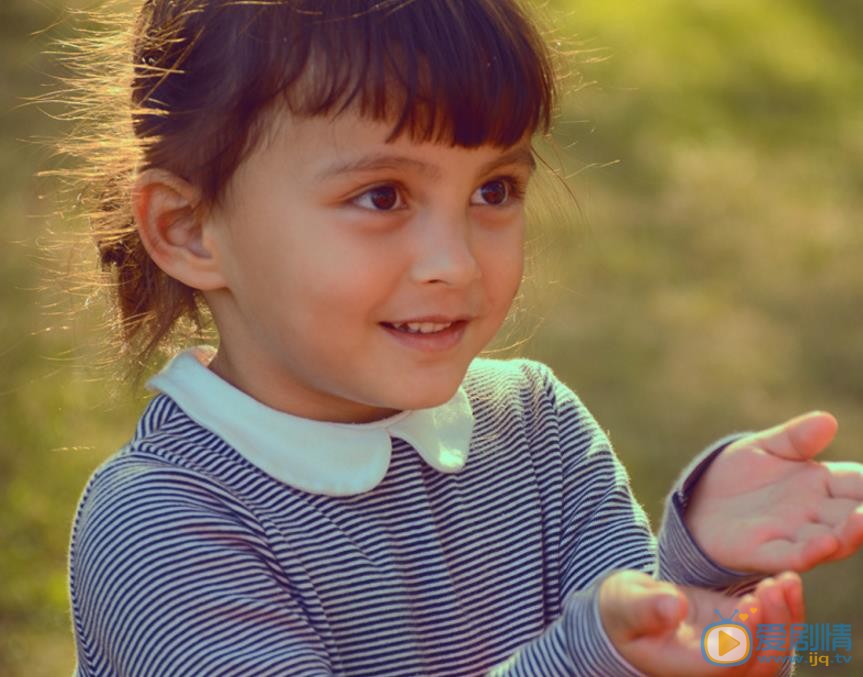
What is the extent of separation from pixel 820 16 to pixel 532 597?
5835 millimetres

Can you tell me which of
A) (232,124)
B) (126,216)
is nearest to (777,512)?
(232,124)

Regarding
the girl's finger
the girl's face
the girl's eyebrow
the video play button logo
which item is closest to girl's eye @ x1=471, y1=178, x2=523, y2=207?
the girl's face

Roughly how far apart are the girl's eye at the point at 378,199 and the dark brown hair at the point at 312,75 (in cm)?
8

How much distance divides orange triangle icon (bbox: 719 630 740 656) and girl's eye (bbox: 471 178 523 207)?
2.27ft

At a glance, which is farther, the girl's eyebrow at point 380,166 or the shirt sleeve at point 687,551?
the girl's eyebrow at point 380,166

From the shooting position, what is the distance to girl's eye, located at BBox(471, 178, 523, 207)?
2.10 metres

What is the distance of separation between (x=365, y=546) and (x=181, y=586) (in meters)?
0.27

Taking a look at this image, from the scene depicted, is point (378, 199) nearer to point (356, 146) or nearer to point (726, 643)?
point (356, 146)

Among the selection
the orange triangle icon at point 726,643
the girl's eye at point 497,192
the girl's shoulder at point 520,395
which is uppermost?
the girl's eye at point 497,192

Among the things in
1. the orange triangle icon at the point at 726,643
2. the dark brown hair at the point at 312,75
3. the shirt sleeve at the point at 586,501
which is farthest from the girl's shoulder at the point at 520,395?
the orange triangle icon at the point at 726,643

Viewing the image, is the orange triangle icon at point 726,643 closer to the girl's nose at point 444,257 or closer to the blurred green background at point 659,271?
the girl's nose at point 444,257

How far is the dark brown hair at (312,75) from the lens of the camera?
6.50ft

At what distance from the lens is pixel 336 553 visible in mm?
1990

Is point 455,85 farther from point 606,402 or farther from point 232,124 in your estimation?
point 606,402
